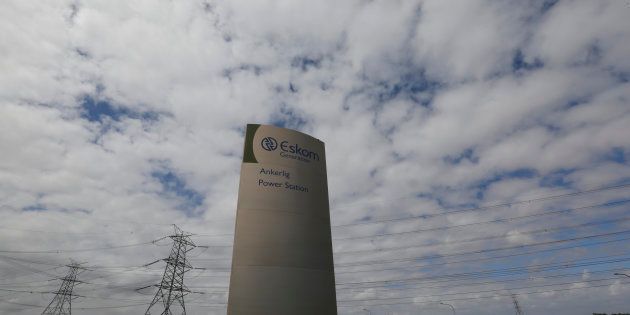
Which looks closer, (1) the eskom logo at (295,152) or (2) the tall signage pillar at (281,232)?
(2) the tall signage pillar at (281,232)

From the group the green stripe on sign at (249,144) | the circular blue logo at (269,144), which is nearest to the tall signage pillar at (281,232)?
the green stripe on sign at (249,144)

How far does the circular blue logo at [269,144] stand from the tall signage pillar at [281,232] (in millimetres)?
108

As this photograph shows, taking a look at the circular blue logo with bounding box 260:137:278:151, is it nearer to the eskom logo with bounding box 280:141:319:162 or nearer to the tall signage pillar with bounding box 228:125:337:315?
the tall signage pillar with bounding box 228:125:337:315

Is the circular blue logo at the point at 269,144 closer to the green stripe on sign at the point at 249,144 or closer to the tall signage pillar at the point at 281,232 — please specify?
the tall signage pillar at the point at 281,232

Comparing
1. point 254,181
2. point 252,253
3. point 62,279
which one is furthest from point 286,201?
point 62,279

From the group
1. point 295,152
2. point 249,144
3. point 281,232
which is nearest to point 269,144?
point 249,144

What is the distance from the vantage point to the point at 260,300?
3222 cm

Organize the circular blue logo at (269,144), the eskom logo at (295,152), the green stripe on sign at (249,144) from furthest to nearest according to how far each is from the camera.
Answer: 1. the eskom logo at (295,152)
2. the circular blue logo at (269,144)
3. the green stripe on sign at (249,144)

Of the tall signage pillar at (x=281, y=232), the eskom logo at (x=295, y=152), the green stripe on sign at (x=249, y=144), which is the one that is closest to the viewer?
the tall signage pillar at (x=281, y=232)

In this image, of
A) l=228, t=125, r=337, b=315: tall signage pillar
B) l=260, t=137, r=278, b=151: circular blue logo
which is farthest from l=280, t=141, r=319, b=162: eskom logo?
l=260, t=137, r=278, b=151: circular blue logo

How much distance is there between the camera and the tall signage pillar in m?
32.8

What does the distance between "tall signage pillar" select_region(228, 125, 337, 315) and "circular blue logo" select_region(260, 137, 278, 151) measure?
0.11 metres

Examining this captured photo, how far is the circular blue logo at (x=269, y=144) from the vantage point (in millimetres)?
38531

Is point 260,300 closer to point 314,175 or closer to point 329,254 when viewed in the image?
point 329,254
